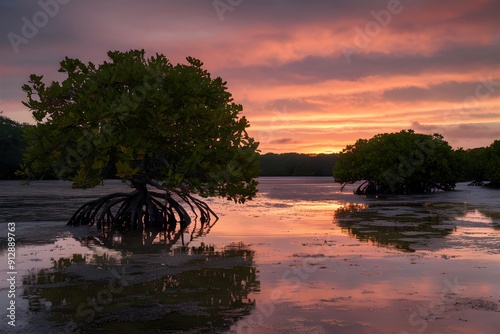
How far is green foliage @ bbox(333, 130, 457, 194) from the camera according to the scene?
68938mm

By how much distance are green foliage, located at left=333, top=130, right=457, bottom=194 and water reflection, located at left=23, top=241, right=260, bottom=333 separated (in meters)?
53.0

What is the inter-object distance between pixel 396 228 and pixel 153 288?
16295mm

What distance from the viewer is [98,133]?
24.9 meters

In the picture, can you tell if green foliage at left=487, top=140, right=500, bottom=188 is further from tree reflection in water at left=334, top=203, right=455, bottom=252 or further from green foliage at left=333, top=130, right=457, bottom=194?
tree reflection in water at left=334, top=203, right=455, bottom=252

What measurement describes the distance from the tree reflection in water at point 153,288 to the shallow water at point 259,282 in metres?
0.03

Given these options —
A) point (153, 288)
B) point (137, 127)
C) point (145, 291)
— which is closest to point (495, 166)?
point (137, 127)

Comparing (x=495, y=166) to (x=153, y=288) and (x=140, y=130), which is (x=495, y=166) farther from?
(x=153, y=288)

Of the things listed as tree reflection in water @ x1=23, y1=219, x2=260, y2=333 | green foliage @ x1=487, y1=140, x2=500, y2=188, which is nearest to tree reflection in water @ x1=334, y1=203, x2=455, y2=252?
tree reflection in water @ x1=23, y1=219, x2=260, y2=333

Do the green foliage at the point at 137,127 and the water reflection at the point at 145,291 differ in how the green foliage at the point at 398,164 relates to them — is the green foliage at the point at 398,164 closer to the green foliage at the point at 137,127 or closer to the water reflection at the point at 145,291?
the green foliage at the point at 137,127

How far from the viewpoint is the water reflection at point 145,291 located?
1059 cm

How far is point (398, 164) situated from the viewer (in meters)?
70.9

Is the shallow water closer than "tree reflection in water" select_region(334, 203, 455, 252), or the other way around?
the shallow water

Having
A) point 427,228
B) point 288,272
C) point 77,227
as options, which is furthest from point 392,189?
point 288,272

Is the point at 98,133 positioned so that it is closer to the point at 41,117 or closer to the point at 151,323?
the point at 41,117
